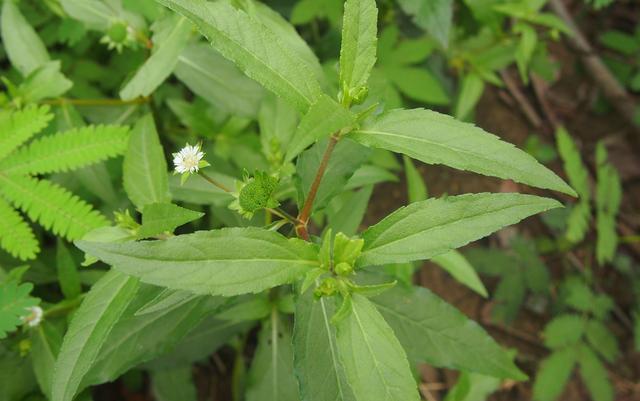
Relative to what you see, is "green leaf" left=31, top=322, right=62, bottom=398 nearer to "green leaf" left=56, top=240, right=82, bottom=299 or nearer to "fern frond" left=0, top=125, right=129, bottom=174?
"green leaf" left=56, top=240, right=82, bottom=299

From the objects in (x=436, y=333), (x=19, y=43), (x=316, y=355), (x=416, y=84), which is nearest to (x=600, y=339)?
(x=416, y=84)

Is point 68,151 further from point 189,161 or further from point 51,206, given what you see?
point 189,161

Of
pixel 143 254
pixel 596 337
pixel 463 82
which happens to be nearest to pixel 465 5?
pixel 463 82

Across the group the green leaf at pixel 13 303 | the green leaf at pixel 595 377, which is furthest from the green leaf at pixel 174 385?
the green leaf at pixel 595 377

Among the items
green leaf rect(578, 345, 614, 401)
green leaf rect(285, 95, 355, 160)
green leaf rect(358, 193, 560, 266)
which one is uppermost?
green leaf rect(285, 95, 355, 160)

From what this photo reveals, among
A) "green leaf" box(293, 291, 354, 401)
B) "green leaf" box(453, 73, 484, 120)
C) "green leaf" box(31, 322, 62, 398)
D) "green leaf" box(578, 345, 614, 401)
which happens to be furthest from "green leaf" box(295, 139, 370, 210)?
"green leaf" box(578, 345, 614, 401)

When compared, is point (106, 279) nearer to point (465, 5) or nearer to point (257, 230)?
point (257, 230)
